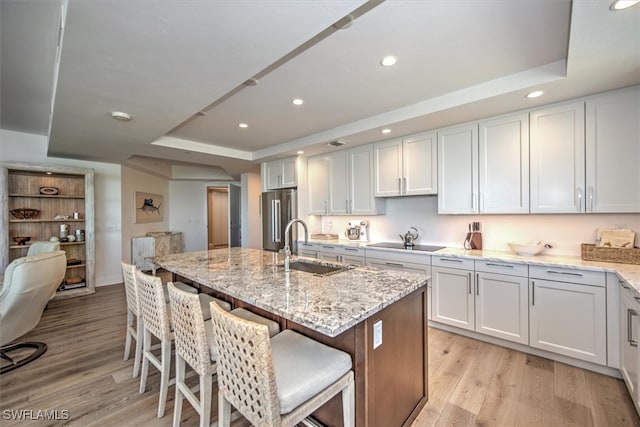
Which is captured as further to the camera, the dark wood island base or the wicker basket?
the wicker basket

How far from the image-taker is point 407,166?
136 inches

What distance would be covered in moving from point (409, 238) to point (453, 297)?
920mm

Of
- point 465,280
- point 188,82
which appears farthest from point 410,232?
point 188,82

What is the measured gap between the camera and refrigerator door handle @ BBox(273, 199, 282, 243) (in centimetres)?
475

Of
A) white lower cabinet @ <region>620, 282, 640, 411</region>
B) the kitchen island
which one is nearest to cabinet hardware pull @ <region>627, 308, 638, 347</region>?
white lower cabinet @ <region>620, 282, 640, 411</region>

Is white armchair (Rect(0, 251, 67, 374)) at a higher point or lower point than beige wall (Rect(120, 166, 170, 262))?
lower

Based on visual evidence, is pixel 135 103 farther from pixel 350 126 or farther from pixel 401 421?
pixel 401 421

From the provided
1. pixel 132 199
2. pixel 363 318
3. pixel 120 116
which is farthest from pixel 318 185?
pixel 132 199

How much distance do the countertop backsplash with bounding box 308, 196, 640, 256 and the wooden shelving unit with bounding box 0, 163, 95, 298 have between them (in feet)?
13.9

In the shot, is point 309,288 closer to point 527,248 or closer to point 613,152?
point 527,248

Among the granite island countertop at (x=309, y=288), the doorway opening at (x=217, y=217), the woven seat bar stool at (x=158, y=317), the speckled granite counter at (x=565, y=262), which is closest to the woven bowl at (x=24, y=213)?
the granite island countertop at (x=309, y=288)

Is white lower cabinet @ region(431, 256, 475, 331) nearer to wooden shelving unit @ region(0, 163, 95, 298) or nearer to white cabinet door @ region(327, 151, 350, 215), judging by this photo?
white cabinet door @ region(327, 151, 350, 215)

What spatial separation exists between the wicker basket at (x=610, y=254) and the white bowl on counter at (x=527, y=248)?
316 mm

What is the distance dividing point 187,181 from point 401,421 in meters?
7.49
